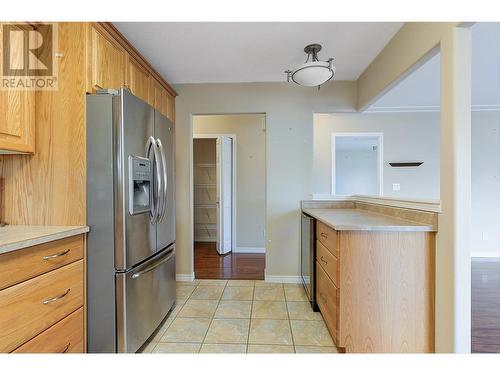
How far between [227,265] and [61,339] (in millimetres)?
2402

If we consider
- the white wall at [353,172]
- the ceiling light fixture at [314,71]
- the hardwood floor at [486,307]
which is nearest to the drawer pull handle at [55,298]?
the ceiling light fixture at [314,71]

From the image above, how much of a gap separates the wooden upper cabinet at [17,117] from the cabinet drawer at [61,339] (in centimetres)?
97

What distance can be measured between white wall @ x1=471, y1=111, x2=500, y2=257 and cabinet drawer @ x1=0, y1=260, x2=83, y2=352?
510 centimetres

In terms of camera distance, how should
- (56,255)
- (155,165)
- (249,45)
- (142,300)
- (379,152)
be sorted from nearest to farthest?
(56,255) → (142,300) → (155,165) → (249,45) → (379,152)

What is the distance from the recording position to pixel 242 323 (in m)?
1.98

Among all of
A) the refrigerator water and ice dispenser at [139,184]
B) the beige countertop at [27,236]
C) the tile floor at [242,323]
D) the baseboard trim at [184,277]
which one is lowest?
the tile floor at [242,323]

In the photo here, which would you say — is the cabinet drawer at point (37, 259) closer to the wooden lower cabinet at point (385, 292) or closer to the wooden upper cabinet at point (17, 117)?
the wooden upper cabinet at point (17, 117)

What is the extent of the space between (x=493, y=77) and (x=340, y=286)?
10.3 ft

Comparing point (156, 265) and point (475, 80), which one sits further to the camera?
point (475, 80)

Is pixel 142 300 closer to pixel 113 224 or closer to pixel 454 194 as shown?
pixel 113 224

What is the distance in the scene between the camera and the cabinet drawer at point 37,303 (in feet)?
3.19

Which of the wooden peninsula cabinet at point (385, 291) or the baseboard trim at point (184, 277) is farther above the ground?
the wooden peninsula cabinet at point (385, 291)

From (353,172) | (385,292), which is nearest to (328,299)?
(385,292)
